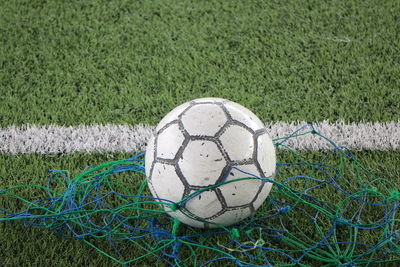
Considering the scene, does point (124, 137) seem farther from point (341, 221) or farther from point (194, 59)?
point (341, 221)

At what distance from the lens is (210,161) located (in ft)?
6.07

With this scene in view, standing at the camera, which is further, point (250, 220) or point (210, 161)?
point (250, 220)

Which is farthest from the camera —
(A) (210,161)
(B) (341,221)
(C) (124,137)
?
(C) (124,137)

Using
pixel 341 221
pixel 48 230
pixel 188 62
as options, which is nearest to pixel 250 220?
pixel 341 221

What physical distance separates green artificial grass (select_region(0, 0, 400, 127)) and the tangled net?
0.55 metres

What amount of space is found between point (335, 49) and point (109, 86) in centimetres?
184

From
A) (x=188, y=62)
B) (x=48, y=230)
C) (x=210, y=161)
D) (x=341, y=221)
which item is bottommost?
(x=48, y=230)

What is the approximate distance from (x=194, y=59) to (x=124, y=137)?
101 centimetres

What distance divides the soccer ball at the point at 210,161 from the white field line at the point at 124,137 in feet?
2.63

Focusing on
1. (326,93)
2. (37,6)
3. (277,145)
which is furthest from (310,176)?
(37,6)

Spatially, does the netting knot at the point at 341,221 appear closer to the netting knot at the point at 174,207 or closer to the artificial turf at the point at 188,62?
the artificial turf at the point at 188,62

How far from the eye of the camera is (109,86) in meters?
3.24

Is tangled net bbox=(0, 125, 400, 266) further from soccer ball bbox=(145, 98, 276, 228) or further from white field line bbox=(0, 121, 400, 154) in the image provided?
white field line bbox=(0, 121, 400, 154)

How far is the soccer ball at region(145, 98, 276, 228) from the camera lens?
1.86 meters
